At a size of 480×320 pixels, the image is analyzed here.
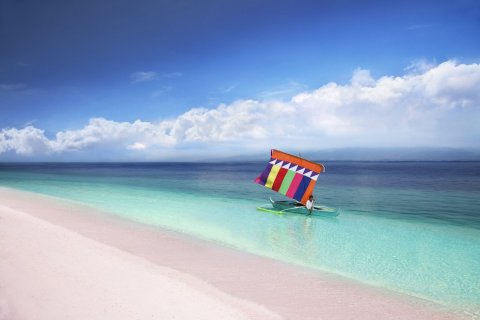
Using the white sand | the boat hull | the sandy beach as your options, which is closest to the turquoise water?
the boat hull

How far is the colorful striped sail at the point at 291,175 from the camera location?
70.6 ft

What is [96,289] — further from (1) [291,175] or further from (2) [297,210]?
(1) [291,175]

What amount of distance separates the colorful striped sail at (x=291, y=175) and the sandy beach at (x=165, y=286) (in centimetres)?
1046

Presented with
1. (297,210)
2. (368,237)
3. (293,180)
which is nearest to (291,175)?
(293,180)

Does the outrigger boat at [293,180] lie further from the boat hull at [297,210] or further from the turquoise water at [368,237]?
the turquoise water at [368,237]

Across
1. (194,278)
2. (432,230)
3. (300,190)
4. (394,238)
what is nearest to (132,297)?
(194,278)

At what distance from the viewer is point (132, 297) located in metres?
7.21

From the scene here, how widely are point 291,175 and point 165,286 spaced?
1536 cm

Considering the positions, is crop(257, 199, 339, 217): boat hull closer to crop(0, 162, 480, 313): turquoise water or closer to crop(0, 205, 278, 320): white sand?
crop(0, 162, 480, 313): turquoise water

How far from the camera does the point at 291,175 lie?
875 inches

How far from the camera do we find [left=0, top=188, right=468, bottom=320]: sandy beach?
263 inches

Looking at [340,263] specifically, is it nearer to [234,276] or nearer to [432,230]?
[234,276]

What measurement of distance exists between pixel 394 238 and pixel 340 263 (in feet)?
20.1

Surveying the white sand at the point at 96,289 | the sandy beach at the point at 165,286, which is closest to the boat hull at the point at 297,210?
the sandy beach at the point at 165,286
